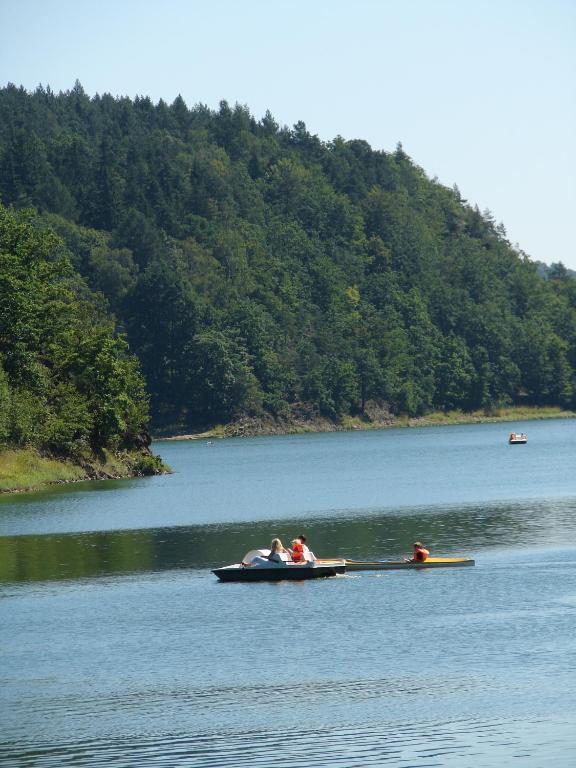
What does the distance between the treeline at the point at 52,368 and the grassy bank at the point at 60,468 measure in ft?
3.06

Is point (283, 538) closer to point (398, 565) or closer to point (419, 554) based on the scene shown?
point (398, 565)

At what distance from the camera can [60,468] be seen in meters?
116

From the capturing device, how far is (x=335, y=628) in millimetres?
45125

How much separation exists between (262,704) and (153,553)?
33139 mm

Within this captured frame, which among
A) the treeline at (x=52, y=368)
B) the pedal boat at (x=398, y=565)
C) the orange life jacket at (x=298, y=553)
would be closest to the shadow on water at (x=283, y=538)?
the pedal boat at (x=398, y=565)

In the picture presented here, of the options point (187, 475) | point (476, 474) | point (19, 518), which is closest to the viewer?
point (19, 518)

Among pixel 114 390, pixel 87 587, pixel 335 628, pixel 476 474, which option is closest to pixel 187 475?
pixel 114 390

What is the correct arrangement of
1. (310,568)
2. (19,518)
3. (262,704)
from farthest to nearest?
1. (19,518)
2. (310,568)
3. (262,704)

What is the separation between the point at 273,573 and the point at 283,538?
15.2 m

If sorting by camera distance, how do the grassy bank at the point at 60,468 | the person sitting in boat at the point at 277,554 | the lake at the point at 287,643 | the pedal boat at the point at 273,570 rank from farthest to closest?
the grassy bank at the point at 60,468 → the person sitting in boat at the point at 277,554 → the pedal boat at the point at 273,570 → the lake at the point at 287,643

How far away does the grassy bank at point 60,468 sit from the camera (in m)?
107

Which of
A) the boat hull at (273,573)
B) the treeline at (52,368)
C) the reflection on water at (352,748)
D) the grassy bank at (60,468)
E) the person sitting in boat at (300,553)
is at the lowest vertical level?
the reflection on water at (352,748)

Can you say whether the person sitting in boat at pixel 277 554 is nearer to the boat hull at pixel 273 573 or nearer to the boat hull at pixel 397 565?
the boat hull at pixel 273 573

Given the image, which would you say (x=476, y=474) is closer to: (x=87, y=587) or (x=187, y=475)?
(x=187, y=475)
